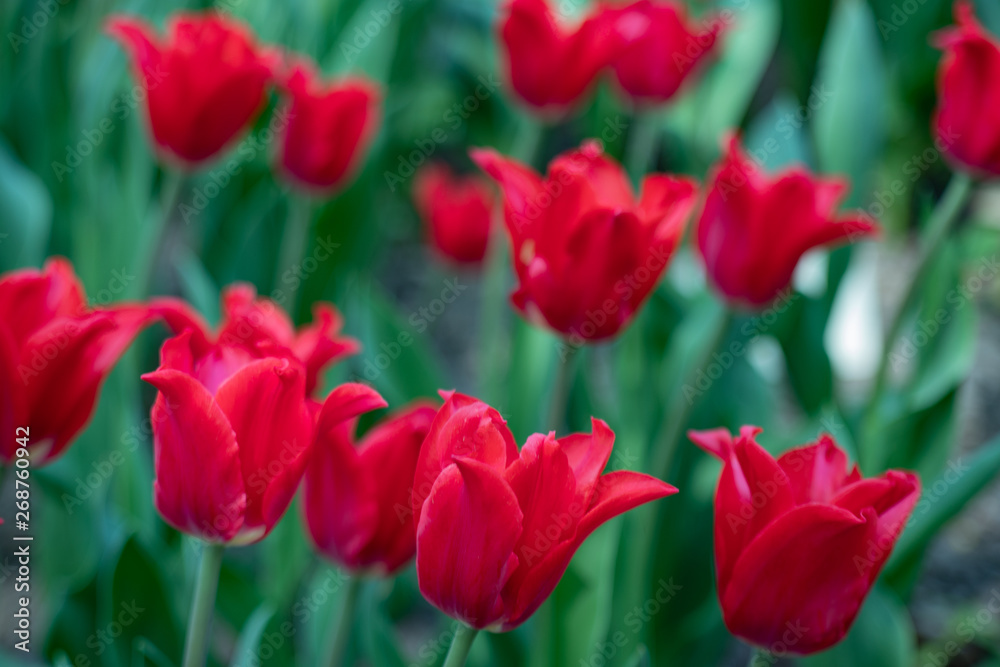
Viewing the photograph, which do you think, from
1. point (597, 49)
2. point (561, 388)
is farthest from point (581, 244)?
point (597, 49)

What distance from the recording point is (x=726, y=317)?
0.73 m

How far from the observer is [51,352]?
48 centimetres

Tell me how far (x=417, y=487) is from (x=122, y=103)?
0.84 m

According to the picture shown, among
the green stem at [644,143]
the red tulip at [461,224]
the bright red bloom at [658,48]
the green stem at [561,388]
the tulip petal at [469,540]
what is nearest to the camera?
the tulip petal at [469,540]

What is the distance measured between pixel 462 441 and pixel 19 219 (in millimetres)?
629

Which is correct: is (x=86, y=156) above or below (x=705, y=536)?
above

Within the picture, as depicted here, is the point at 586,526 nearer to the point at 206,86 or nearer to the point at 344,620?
the point at 344,620

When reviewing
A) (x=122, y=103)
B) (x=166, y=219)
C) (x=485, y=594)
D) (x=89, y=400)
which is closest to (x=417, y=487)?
(x=485, y=594)

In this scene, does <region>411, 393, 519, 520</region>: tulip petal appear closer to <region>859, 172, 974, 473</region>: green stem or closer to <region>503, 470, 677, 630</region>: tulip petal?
<region>503, 470, 677, 630</region>: tulip petal

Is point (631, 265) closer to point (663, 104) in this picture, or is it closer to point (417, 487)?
point (417, 487)

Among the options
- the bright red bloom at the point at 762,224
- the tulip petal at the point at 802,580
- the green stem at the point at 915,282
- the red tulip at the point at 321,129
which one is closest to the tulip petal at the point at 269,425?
the tulip petal at the point at 802,580

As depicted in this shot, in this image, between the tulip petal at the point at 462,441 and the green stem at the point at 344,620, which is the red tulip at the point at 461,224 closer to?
the green stem at the point at 344,620

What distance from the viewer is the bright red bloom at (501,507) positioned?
404mm

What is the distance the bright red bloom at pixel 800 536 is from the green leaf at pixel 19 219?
2.19ft
